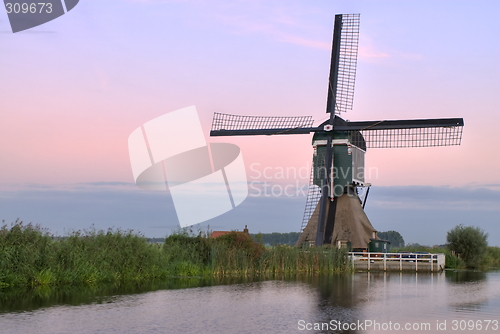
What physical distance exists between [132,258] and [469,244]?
25.3 m

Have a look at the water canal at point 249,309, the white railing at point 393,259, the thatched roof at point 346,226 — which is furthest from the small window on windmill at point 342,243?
the water canal at point 249,309

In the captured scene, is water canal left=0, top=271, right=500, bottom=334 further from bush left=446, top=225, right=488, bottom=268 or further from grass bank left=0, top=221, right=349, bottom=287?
bush left=446, top=225, right=488, bottom=268

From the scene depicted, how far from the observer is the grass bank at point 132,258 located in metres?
17.3

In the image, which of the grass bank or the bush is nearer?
the grass bank

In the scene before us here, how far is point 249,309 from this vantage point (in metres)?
13.7

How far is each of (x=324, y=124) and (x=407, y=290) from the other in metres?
13.4

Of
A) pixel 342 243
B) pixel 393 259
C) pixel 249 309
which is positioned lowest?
pixel 249 309

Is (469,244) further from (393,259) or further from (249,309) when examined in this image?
(249,309)

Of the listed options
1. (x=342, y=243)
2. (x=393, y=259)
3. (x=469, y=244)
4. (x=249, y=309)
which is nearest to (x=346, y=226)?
(x=342, y=243)

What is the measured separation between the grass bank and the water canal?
58.4 inches

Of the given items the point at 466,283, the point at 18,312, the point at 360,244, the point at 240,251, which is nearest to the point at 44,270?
the point at 18,312

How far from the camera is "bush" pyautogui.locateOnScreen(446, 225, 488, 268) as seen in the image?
3753cm

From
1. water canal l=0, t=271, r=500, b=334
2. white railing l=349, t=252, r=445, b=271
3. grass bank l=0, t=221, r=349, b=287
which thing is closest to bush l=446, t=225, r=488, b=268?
white railing l=349, t=252, r=445, b=271

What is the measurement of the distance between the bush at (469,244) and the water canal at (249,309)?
62.1 feet
